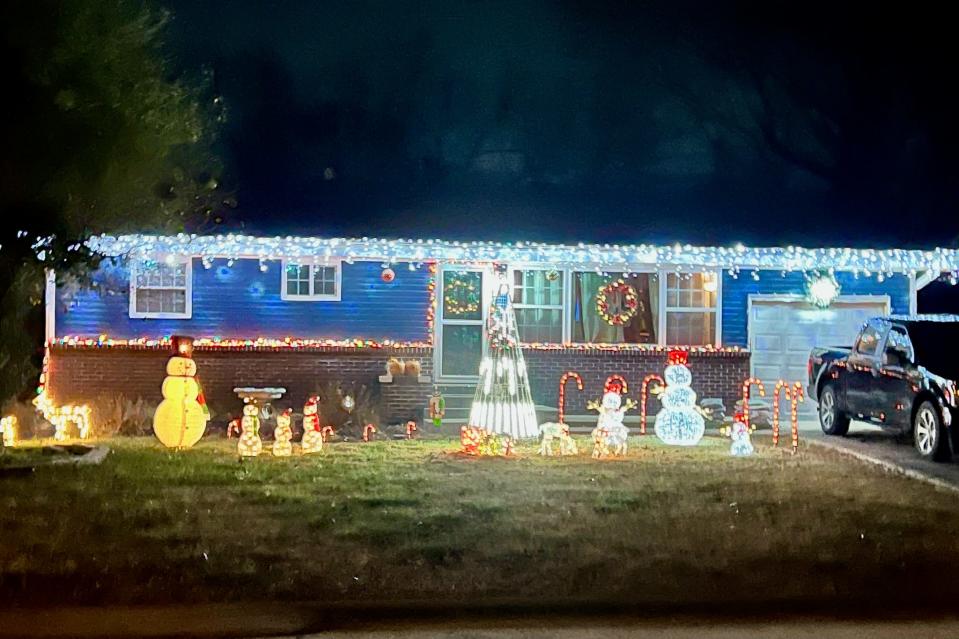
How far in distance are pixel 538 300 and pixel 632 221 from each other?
2364mm

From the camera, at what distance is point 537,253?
15719mm

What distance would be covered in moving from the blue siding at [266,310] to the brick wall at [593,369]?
6.82ft

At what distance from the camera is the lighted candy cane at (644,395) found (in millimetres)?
15992

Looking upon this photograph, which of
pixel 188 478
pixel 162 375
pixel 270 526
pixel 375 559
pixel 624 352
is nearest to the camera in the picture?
pixel 375 559

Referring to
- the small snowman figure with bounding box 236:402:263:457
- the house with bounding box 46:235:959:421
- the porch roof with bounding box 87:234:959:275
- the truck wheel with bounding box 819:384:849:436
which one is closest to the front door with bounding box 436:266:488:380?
the house with bounding box 46:235:959:421

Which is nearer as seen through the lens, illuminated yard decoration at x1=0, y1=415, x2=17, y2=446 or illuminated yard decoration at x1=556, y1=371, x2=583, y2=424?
illuminated yard decoration at x1=0, y1=415, x2=17, y2=446

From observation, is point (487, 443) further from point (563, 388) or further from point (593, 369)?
point (593, 369)

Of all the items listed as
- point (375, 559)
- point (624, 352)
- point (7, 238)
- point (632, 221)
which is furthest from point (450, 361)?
point (375, 559)

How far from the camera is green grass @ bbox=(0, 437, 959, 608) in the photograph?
728cm

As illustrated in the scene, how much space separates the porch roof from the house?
0.10 feet

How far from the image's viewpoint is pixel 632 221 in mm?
18156

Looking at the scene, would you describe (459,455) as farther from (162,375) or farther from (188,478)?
(162,375)

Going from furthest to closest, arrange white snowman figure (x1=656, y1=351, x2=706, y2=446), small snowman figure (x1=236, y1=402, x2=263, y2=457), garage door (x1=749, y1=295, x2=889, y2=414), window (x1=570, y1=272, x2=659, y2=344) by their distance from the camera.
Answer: garage door (x1=749, y1=295, x2=889, y2=414) < window (x1=570, y1=272, x2=659, y2=344) < white snowman figure (x1=656, y1=351, x2=706, y2=446) < small snowman figure (x1=236, y1=402, x2=263, y2=457)

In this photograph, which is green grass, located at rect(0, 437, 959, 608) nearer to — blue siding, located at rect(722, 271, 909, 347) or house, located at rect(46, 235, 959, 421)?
house, located at rect(46, 235, 959, 421)
